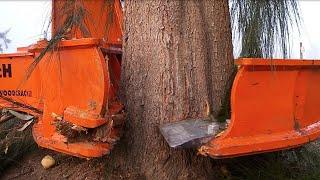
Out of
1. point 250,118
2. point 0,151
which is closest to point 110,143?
point 250,118

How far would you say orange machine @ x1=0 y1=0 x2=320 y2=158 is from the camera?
2762mm

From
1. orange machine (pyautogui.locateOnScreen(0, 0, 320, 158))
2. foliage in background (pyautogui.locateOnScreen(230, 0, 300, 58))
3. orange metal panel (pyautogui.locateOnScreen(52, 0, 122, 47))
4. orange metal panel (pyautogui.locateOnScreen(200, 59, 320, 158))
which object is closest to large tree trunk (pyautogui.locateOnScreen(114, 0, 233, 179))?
orange machine (pyautogui.locateOnScreen(0, 0, 320, 158))

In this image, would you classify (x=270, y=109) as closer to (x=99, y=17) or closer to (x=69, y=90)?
(x=69, y=90)

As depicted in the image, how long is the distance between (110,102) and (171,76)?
37 cm

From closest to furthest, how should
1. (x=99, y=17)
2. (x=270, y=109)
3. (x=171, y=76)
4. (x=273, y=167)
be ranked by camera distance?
(x=270, y=109) → (x=171, y=76) → (x=273, y=167) → (x=99, y=17)

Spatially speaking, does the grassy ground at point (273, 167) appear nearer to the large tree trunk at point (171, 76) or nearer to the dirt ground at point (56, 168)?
the large tree trunk at point (171, 76)

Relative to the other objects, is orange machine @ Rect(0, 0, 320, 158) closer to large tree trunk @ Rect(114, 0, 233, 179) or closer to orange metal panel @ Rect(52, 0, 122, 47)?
large tree trunk @ Rect(114, 0, 233, 179)

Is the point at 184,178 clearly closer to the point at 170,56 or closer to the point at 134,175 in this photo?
the point at 134,175

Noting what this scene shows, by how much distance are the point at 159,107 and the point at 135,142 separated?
26 centimetres

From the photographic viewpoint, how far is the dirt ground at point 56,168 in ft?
10.4

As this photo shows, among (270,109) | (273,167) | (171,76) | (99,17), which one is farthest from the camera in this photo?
(99,17)

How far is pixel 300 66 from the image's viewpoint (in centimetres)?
307

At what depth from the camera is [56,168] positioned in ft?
10.8

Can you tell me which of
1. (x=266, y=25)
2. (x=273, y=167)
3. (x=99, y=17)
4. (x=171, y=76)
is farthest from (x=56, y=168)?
(x=266, y=25)
